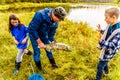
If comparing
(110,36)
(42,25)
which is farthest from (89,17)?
(110,36)

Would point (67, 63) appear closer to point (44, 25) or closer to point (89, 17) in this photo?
point (44, 25)

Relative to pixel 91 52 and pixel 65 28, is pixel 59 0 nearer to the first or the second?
pixel 65 28

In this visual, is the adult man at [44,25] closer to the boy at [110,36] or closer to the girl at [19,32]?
the girl at [19,32]

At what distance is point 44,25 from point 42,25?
46 mm

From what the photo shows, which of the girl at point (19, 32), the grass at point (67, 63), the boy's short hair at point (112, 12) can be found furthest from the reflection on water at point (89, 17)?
the boy's short hair at point (112, 12)

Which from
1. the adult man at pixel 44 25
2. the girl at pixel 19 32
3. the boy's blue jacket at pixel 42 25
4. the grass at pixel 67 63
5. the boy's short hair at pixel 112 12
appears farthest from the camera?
the grass at pixel 67 63

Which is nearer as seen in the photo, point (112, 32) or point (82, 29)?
point (112, 32)

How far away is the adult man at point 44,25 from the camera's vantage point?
14.8 ft

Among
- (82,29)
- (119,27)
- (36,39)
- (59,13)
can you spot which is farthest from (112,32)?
(82,29)

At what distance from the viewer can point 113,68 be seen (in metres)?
5.95

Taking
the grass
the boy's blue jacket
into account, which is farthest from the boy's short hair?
Result: the grass

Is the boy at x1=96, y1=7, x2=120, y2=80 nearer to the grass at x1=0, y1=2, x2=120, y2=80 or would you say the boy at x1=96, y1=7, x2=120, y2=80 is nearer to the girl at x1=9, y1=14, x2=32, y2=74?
the grass at x1=0, y1=2, x2=120, y2=80

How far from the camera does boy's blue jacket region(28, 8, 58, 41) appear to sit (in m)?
→ 4.81

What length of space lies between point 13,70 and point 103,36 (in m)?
2.33
